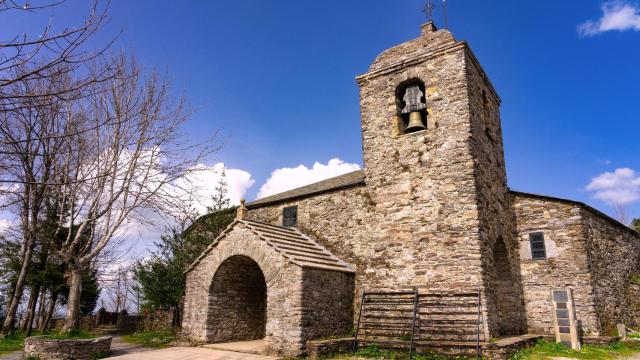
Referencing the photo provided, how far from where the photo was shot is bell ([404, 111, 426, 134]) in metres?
12.6

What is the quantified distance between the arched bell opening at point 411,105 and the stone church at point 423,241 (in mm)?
45

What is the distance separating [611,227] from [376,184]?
29.5ft

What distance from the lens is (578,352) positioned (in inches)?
409

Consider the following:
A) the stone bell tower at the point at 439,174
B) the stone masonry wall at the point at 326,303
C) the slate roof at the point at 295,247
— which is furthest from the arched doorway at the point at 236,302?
the stone bell tower at the point at 439,174

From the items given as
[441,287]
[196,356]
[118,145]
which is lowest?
[196,356]

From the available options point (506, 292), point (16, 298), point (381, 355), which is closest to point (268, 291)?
point (381, 355)

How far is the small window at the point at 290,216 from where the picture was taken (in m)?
15.8

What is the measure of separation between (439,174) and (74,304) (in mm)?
11526

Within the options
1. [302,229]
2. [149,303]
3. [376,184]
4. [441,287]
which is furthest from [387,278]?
[149,303]

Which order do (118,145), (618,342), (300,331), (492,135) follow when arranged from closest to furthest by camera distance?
(300,331) < (618,342) < (118,145) < (492,135)

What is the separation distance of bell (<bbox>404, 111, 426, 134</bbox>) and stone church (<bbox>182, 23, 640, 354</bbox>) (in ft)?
0.23

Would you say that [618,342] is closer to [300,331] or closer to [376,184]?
[376,184]

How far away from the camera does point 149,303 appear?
18.5 metres

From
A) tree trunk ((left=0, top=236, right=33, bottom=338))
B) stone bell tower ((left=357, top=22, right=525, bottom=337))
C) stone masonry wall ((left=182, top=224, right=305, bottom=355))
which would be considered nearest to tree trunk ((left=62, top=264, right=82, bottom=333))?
stone masonry wall ((left=182, top=224, right=305, bottom=355))
